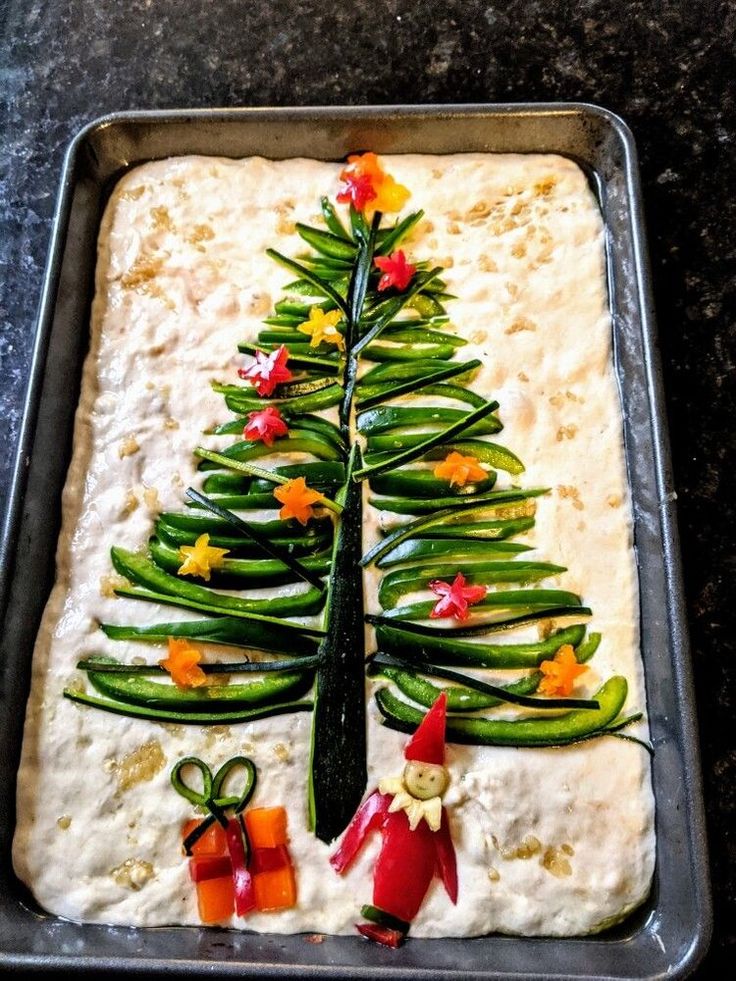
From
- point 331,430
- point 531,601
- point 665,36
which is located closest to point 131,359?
point 331,430

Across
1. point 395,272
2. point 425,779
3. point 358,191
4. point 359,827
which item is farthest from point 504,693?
point 358,191

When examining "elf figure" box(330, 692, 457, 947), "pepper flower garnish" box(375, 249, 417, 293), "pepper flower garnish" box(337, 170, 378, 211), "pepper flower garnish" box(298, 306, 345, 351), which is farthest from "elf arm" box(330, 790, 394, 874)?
"pepper flower garnish" box(337, 170, 378, 211)

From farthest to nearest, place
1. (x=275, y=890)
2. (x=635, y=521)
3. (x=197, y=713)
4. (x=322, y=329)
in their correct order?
(x=322, y=329) < (x=635, y=521) < (x=197, y=713) < (x=275, y=890)

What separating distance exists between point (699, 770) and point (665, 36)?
64.5 inches

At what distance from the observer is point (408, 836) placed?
3.89ft

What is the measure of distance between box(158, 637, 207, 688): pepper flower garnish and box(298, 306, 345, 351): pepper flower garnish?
0.60 metres

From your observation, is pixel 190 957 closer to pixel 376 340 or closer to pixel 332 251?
pixel 376 340

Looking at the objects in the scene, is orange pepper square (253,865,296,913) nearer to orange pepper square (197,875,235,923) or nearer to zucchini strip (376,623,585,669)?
orange pepper square (197,875,235,923)

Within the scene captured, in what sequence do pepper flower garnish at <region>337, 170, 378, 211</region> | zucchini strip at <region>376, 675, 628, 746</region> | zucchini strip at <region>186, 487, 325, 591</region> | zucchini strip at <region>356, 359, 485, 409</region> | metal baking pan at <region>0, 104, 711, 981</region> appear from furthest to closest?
pepper flower garnish at <region>337, 170, 378, 211</region>
zucchini strip at <region>356, 359, 485, 409</region>
zucchini strip at <region>186, 487, 325, 591</region>
zucchini strip at <region>376, 675, 628, 746</region>
metal baking pan at <region>0, 104, 711, 981</region>

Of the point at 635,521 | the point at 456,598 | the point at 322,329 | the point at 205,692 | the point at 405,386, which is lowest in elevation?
the point at 205,692

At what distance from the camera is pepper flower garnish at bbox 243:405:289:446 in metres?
1.45

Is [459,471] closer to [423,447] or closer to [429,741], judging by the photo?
[423,447]

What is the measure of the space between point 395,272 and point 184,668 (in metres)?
0.80

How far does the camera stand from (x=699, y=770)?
1155 mm
